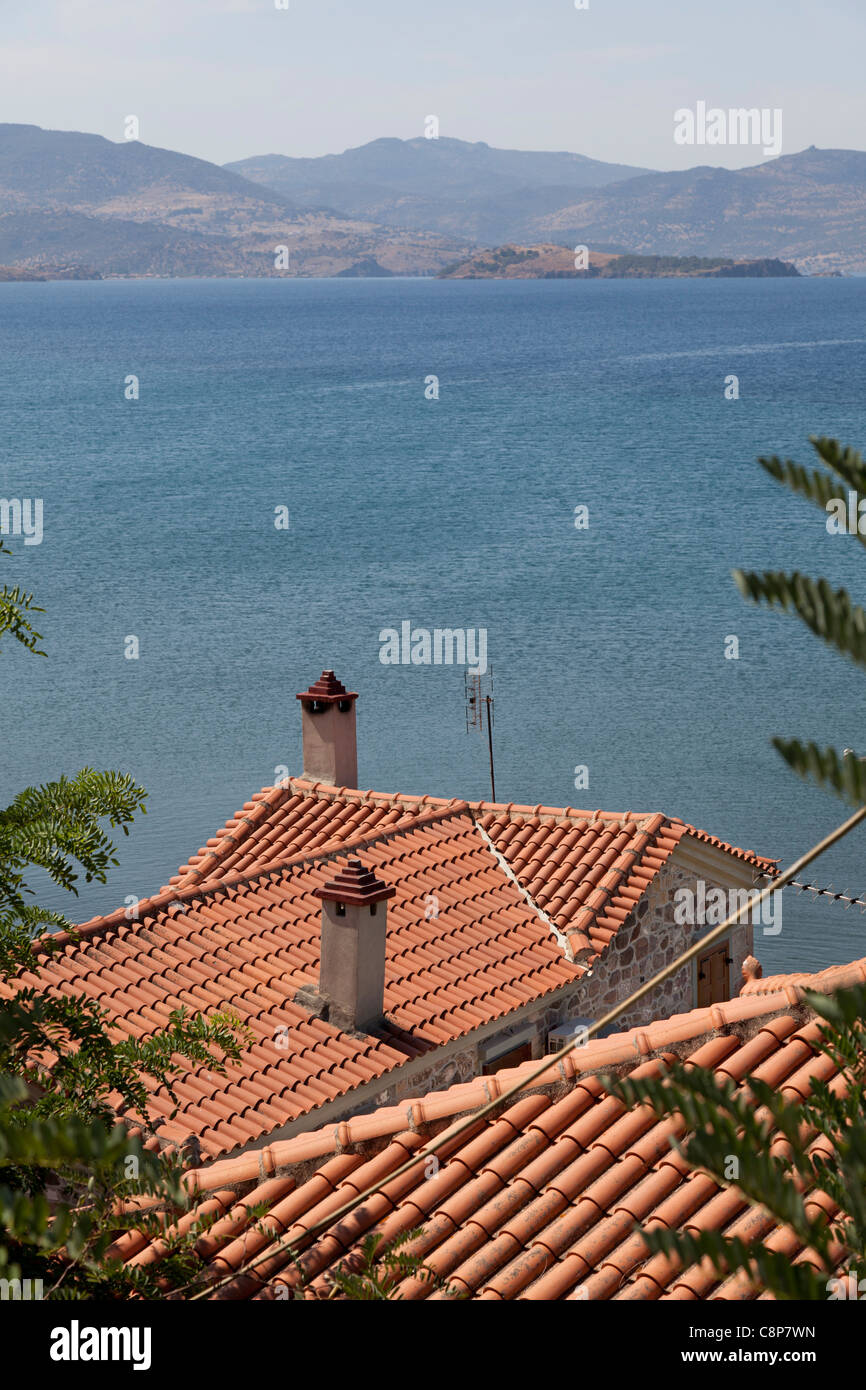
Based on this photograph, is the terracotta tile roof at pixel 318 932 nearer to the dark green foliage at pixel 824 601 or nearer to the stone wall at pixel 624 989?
the stone wall at pixel 624 989

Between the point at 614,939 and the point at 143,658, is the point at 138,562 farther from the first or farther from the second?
the point at 614,939

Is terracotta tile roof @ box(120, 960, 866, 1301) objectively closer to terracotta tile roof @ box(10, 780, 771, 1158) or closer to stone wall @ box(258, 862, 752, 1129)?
terracotta tile roof @ box(10, 780, 771, 1158)

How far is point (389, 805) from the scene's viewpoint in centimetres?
1912

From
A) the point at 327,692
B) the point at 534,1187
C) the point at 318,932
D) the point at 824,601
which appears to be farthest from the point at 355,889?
the point at 824,601

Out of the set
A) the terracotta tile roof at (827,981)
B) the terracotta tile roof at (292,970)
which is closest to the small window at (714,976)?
the terracotta tile roof at (292,970)

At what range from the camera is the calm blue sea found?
4162 centimetres

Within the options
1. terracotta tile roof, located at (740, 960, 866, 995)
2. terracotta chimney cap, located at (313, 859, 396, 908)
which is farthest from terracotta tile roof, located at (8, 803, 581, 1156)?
terracotta tile roof, located at (740, 960, 866, 995)

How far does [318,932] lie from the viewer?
15102mm

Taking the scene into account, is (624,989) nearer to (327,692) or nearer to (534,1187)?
(327,692)

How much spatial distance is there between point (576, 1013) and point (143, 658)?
4136 cm

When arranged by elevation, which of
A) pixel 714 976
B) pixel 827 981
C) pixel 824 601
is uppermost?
pixel 824 601

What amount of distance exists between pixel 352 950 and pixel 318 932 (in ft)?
5.86

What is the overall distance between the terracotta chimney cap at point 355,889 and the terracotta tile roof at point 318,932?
102 centimetres

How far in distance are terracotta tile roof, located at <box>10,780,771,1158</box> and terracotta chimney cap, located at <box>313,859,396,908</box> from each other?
1.02m
